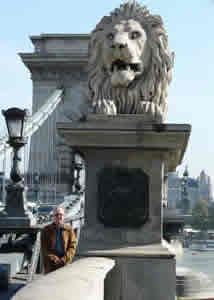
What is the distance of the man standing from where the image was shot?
18.0ft

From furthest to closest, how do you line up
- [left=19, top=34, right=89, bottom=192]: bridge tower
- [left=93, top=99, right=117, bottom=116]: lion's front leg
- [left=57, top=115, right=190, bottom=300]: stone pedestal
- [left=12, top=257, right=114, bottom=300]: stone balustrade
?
[left=19, top=34, right=89, bottom=192]: bridge tower, [left=93, top=99, right=117, bottom=116]: lion's front leg, [left=57, top=115, right=190, bottom=300]: stone pedestal, [left=12, top=257, right=114, bottom=300]: stone balustrade

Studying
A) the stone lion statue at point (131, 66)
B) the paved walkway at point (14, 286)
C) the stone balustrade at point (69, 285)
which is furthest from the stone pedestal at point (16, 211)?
the stone balustrade at point (69, 285)

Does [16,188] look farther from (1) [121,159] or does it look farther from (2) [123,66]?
(1) [121,159]

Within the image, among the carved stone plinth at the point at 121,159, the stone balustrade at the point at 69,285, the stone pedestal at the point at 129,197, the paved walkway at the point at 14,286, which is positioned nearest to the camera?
the stone balustrade at the point at 69,285

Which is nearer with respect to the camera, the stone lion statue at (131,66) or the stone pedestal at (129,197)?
the stone pedestal at (129,197)

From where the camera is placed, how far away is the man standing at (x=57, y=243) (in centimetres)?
547

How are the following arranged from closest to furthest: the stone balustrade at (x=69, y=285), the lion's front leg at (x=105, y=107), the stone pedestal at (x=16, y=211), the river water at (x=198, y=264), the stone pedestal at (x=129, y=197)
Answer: the stone balustrade at (x=69, y=285) < the stone pedestal at (x=129, y=197) < the lion's front leg at (x=105, y=107) < the stone pedestal at (x=16, y=211) < the river water at (x=198, y=264)

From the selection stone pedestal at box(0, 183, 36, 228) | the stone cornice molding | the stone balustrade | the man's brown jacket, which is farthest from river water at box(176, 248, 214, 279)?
the stone cornice molding

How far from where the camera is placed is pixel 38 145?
57.0 m

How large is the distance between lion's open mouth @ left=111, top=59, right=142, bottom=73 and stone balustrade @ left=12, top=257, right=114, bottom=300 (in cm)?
204

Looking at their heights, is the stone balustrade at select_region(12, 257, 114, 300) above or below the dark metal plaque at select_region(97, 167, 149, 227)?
below

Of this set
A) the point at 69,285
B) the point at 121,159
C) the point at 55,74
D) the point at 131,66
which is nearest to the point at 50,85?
the point at 55,74

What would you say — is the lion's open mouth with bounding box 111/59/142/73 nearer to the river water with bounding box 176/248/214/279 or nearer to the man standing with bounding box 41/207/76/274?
the man standing with bounding box 41/207/76/274

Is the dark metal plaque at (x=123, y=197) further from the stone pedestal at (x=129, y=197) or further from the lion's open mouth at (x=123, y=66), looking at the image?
the lion's open mouth at (x=123, y=66)
